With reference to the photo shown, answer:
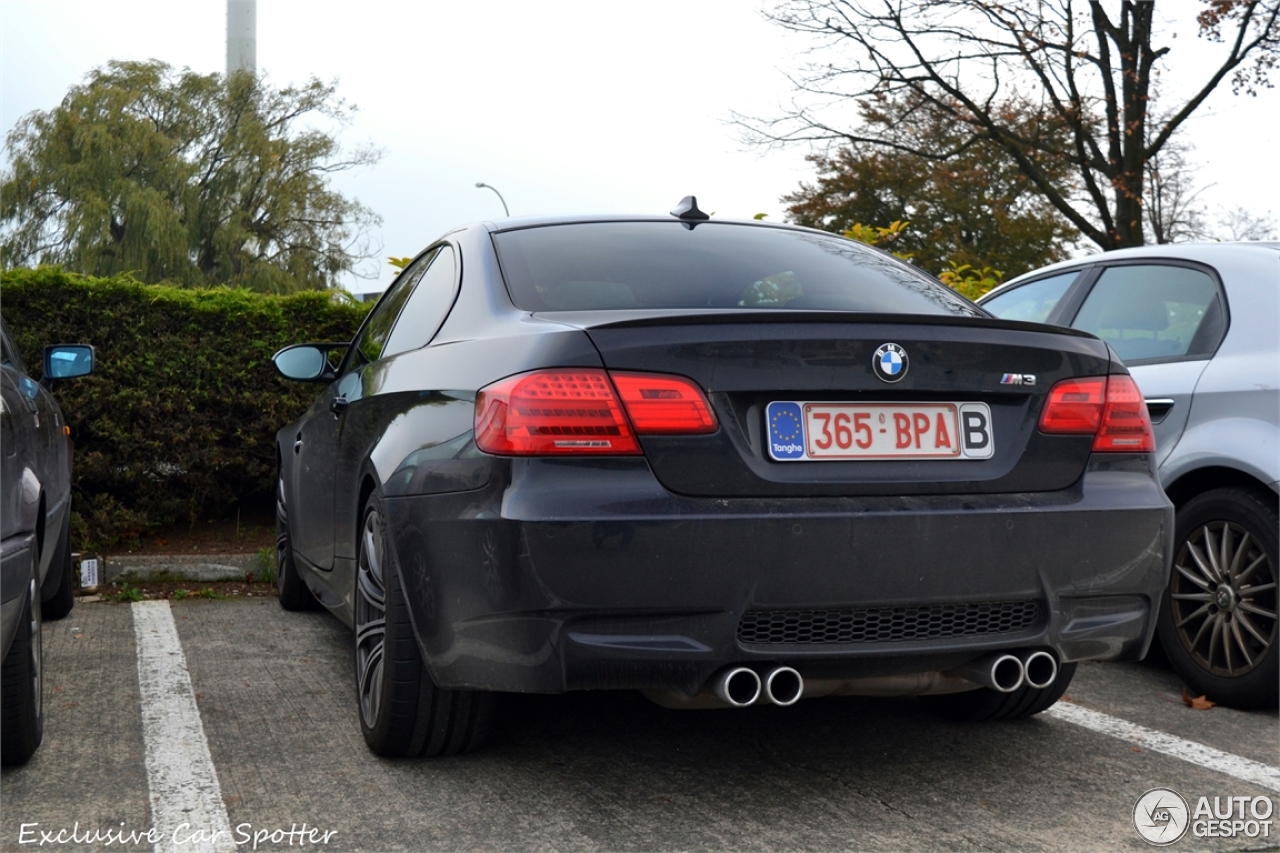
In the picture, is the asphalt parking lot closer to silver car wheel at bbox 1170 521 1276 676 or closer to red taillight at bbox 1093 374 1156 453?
silver car wheel at bbox 1170 521 1276 676

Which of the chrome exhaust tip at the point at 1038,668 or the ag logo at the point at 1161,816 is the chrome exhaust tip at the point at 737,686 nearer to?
the chrome exhaust tip at the point at 1038,668

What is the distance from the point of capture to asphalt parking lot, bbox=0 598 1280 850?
3016 millimetres

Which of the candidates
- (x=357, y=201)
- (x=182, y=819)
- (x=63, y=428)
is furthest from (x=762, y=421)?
(x=357, y=201)

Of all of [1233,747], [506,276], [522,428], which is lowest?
[1233,747]

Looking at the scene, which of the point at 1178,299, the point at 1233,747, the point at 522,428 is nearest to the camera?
the point at 522,428

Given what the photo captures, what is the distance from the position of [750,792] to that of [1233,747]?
1.60m

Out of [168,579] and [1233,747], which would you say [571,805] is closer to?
[1233,747]

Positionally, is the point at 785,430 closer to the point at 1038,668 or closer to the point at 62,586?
the point at 1038,668

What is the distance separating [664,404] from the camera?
9.47 feet

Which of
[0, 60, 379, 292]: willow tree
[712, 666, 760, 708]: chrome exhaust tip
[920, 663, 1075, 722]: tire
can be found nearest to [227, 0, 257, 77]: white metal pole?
[0, 60, 379, 292]: willow tree

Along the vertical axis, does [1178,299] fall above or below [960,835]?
above

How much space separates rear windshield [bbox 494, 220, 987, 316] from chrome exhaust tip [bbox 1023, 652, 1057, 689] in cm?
94

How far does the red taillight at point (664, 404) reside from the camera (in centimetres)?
288

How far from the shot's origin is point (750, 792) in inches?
131
